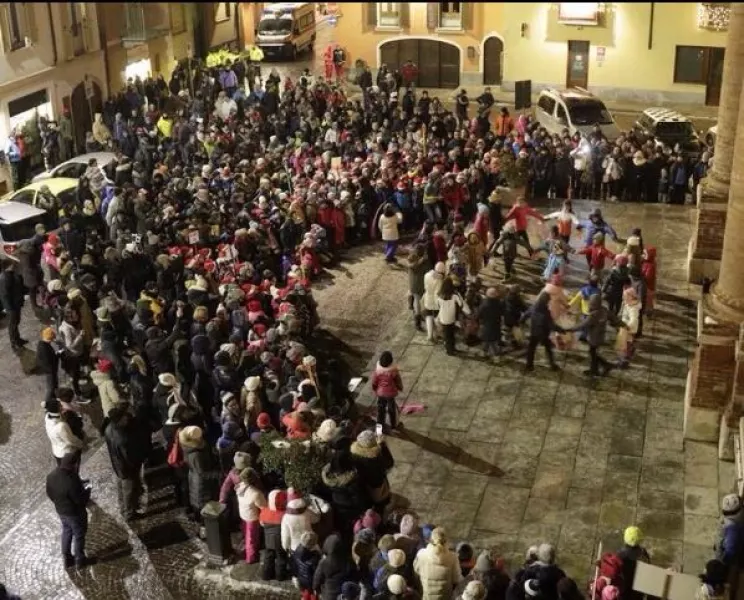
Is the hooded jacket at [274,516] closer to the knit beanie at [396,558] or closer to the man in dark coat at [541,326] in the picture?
the knit beanie at [396,558]

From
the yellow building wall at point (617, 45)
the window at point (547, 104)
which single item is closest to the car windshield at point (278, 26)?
the yellow building wall at point (617, 45)

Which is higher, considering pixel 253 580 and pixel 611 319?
pixel 611 319

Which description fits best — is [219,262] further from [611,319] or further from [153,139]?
[153,139]

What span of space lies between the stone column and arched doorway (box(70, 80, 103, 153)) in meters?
19.3

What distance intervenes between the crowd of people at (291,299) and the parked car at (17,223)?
0.49 metres

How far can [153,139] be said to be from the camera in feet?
89.9

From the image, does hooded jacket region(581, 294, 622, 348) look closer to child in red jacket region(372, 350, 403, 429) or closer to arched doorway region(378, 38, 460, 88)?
child in red jacket region(372, 350, 403, 429)

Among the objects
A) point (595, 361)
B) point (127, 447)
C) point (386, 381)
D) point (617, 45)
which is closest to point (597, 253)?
point (595, 361)

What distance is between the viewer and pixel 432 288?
56.2 ft

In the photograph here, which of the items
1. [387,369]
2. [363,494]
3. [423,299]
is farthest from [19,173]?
[363,494]

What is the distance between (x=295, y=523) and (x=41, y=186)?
46.1 feet

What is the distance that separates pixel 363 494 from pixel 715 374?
5.08 meters

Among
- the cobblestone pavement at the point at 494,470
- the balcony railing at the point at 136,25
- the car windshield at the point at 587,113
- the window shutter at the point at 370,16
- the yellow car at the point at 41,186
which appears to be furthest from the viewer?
the window shutter at the point at 370,16

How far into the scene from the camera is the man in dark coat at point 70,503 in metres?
12.4
